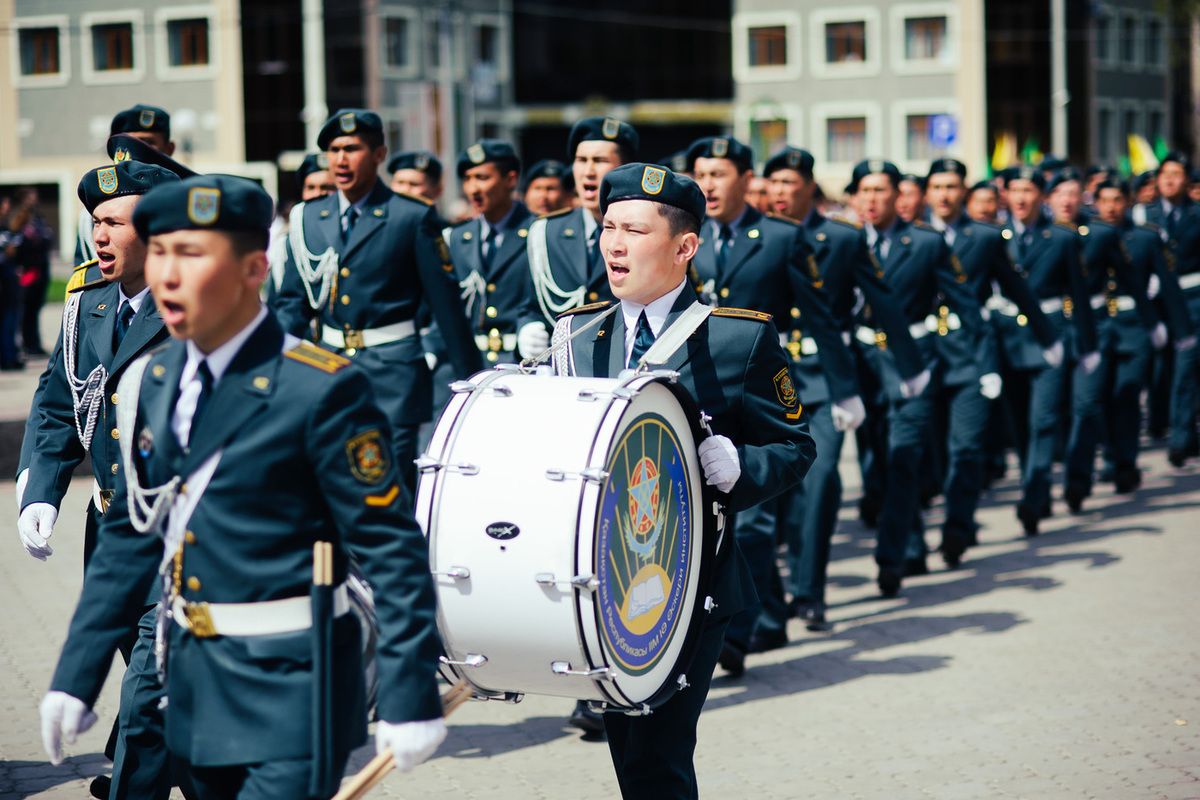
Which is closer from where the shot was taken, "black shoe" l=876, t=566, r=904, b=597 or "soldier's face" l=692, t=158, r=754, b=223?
"soldier's face" l=692, t=158, r=754, b=223

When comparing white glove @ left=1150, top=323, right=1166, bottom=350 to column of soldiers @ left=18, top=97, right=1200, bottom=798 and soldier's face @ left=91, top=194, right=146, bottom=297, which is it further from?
soldier's face @ left=91, top=194, right=146, bottom=297

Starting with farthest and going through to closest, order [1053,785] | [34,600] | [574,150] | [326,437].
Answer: [34,600] → [574,150] → [1053,785] → [326,437]

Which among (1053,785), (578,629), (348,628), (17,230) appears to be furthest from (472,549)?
(17,230)

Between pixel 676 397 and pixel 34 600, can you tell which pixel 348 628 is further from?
pixel 34 600

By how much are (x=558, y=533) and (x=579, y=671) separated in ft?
1.12

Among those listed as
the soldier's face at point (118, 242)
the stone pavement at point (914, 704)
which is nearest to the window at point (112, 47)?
the stone pavement at point (914, 704)

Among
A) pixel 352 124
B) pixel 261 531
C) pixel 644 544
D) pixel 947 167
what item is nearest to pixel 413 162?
pixel 352 124

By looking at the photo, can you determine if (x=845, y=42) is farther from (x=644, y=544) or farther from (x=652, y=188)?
(x=644, y=544)

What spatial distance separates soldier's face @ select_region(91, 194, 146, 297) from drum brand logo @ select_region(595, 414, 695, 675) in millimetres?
1841

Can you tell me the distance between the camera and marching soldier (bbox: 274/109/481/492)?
7.09 metres

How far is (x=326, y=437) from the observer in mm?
3133

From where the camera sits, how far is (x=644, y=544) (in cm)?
391

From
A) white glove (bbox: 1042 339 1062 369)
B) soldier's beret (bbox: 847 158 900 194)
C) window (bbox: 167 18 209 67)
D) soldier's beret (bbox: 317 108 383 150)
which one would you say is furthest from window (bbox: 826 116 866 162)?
soldier's beret (bbox: 317 108 383 150)

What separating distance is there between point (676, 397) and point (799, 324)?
4.07 m
